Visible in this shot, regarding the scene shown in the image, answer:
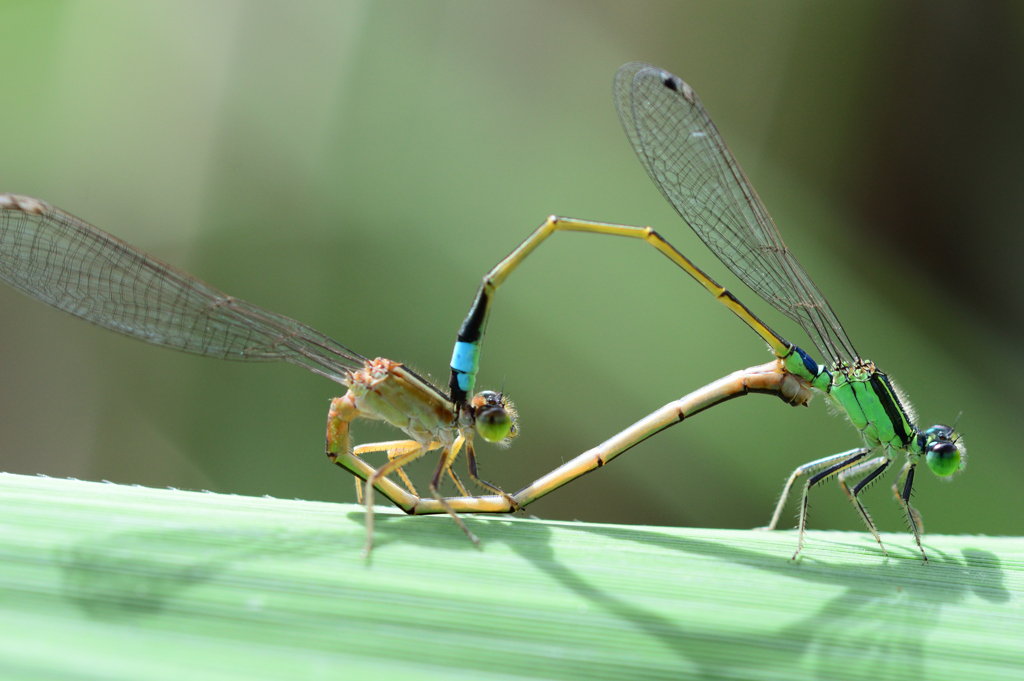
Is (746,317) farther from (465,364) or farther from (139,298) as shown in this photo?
(139,298)

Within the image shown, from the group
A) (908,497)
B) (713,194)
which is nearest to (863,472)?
(908,497)

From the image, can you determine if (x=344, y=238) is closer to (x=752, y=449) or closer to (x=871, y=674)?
(x=752, y=449)

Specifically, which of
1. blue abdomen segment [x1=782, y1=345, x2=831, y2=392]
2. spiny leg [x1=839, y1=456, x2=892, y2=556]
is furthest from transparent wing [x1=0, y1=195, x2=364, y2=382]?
spiny leg [x1=839, y1=456, x2=892, y2=556]

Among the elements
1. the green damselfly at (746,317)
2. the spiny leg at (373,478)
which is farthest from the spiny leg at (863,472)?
the spiny leg at (373,478)

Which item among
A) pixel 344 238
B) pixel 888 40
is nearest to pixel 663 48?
pixel 888 40

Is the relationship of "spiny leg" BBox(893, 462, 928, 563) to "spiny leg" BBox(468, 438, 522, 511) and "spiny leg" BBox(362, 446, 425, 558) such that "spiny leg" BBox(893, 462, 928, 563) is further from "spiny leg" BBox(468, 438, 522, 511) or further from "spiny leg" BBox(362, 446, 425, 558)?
"spiny leg" BBox(362, 446, 425, 558)

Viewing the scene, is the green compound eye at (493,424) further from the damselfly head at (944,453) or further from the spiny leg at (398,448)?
the damselfly head at (944,453)
